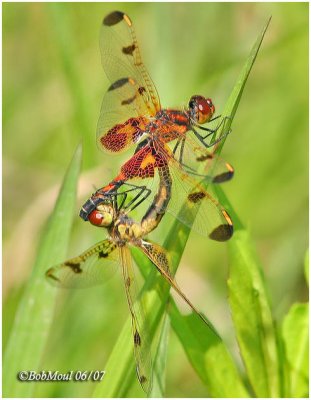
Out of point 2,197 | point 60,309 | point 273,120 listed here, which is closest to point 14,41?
point 2,197

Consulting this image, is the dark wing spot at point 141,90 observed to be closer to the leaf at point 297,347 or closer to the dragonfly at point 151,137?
the dragonfly at point 151,137

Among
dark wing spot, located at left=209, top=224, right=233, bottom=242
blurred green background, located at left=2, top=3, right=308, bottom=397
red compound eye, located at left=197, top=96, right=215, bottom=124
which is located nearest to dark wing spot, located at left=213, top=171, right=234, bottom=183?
dark wing spot, located at left=209, top=224, right=233, bottom=242

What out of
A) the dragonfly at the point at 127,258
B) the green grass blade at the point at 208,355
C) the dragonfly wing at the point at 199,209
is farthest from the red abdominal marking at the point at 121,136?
the green grass blade at the point at 208,355

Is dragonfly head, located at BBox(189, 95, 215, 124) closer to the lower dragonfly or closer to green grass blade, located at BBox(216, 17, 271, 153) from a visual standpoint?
the lower dragonfly

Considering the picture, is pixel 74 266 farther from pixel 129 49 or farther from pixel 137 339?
pixel 129 49

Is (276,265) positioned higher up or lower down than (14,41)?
lower down

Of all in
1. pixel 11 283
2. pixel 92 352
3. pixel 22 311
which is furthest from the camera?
pixel 11 283

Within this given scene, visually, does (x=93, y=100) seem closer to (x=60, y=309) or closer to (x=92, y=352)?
(x=60, y=309)
